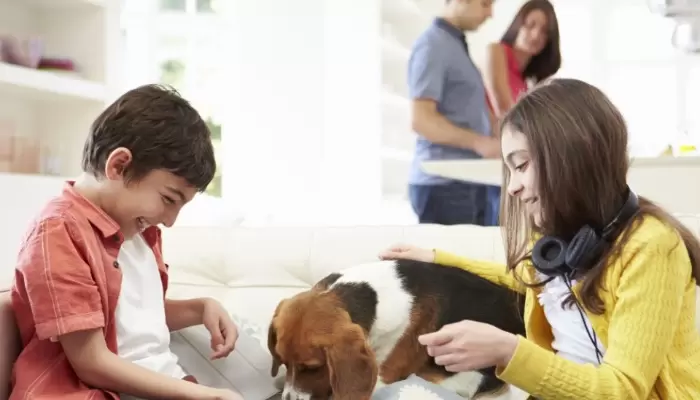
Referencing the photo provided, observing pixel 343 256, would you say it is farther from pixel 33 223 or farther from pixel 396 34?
pixel 396 34

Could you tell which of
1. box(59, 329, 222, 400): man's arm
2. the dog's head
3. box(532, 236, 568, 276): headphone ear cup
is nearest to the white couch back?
the dog's head

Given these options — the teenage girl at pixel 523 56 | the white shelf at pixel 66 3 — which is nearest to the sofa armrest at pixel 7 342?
the white shelf at pixel 66 3

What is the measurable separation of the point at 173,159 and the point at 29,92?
5.66 ft

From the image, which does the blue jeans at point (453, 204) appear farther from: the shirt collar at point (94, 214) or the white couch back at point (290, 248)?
the shirt collar at point (94, 214)

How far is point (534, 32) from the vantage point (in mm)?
3045

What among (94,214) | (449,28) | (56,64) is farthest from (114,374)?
(449,28)

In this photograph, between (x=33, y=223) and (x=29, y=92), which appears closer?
(x=33, y=223)

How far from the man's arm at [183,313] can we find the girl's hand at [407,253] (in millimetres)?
328

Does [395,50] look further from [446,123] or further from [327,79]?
[446,123]

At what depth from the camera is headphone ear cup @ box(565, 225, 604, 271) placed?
1.06m

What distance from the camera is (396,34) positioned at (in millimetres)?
3363

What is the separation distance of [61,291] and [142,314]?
0.65 ft

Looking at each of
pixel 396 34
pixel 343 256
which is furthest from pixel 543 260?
pixel 396 34

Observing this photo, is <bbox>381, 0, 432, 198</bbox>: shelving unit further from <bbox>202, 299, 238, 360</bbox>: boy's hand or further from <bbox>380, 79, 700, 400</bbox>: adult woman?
<bbox>380, 79, 700, 400</bbox>: adult woman
